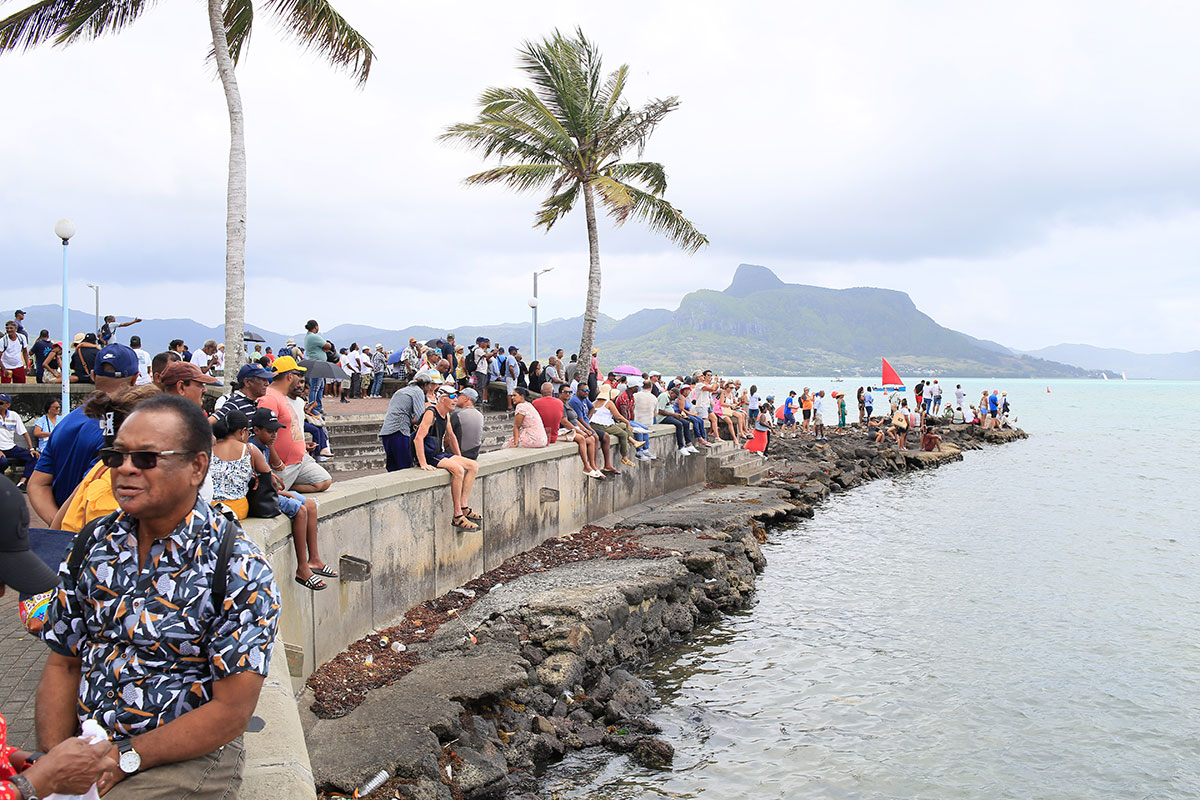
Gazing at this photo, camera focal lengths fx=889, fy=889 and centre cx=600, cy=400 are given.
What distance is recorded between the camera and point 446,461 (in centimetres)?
1000

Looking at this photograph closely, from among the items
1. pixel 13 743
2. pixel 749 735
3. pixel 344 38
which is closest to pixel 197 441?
pixel 13 743

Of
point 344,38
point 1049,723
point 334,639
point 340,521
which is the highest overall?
point 344,38

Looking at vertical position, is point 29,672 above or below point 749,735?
above

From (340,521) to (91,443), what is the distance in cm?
352

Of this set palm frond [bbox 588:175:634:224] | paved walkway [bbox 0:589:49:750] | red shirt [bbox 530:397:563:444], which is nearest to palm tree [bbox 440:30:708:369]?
palm frond [bbox 588:175:634:224]

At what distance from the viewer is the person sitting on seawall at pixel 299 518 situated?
21.0ft

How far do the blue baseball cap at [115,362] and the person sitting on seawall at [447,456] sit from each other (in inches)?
208

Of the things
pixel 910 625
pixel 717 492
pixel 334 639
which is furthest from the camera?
pixel 717 492

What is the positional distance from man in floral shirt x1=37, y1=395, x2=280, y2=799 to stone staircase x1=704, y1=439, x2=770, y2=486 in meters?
20.6

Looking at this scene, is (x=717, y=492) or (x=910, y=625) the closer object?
(x=910, y=625)

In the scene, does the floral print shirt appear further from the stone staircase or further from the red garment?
the stone staircase

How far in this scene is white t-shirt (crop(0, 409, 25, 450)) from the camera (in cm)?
1249

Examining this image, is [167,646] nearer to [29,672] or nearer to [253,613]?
[253,613]

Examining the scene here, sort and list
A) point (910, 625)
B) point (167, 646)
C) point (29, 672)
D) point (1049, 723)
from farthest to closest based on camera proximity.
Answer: point (910, 625)
point (1049, 723)
point (29, 672)
point (167, 646)
